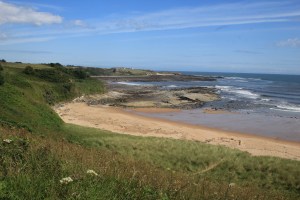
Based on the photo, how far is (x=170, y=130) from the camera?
32.3 metres

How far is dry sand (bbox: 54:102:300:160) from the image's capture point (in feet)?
84.5

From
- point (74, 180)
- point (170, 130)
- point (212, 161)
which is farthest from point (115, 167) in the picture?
point (170, 130)

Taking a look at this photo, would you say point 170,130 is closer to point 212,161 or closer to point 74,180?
point 212,161

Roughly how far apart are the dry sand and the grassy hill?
5.43 m

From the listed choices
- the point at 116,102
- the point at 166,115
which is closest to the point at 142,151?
the point at 166,115

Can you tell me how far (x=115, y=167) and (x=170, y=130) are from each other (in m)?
25.6

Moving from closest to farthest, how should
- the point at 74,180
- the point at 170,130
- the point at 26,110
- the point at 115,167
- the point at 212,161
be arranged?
the point at 74,180 < the point at 115,167 < the point at 212,161 < the point at 26,110 < the point at 170,130

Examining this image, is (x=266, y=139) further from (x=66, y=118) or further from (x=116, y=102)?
(x=116, y=102)

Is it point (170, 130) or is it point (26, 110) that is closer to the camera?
point (26, 110)

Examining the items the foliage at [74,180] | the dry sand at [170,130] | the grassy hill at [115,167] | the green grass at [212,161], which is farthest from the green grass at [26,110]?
the foliage at [74,180]

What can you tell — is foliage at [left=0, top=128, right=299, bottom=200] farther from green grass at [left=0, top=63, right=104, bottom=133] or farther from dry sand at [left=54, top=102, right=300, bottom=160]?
dry sand at [left=54, top=102, right=300, bottom=160]

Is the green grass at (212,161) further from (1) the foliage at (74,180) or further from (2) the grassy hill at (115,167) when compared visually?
(1) the foliage at (74,180)

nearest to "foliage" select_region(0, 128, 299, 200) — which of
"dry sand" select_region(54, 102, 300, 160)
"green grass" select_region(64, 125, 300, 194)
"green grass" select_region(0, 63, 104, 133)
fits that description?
"green grass" select_region(64, 125, 300, 194)

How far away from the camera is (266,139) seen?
29.4 m
